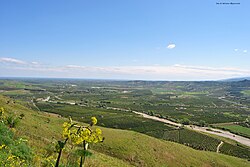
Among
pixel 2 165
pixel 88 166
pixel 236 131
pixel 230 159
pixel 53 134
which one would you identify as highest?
pixel 2 165

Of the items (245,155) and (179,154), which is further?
(245,155)

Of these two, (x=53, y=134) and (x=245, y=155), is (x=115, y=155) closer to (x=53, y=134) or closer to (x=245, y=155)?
(x=53, y=134)

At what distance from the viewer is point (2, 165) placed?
868 cm

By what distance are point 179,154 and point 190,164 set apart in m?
3.00

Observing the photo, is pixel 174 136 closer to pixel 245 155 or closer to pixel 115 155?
pixel 245 155

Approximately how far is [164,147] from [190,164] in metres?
5.63

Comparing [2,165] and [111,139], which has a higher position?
[2,165]

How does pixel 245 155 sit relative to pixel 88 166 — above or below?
below

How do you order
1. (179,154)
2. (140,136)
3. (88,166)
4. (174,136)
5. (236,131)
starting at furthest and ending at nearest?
(236,131) < (174,136) < (140,136) < (179,154) < (88,166)

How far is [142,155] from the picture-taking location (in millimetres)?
35875

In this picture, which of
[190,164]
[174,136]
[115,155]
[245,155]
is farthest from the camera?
[174,136]

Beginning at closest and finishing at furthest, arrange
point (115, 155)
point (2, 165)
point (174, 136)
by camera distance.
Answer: point (2, 165) → point (115, 155) → point (174, 136)

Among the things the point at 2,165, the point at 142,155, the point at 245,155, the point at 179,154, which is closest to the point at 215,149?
the point at 245,155

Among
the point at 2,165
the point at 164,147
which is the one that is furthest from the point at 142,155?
the point at 2,165
